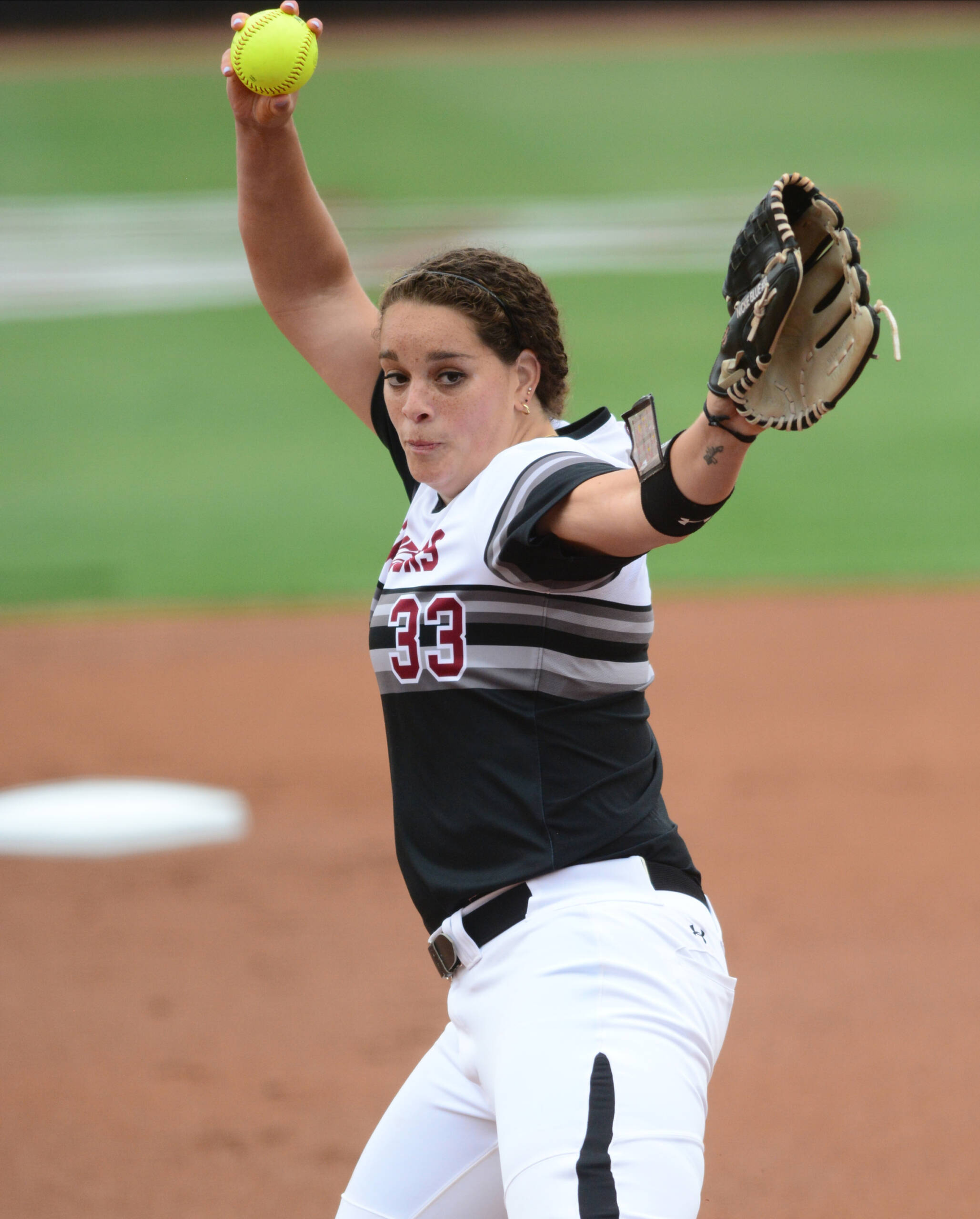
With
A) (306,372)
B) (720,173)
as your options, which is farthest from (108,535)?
(720,173)

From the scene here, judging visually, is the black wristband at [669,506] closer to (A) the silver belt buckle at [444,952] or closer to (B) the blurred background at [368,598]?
(A) the silver belt buckle at [444,952]

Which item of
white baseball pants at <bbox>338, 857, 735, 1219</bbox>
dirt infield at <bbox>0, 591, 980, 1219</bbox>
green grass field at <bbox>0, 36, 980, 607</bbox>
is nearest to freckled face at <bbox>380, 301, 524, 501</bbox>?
white baseball pants at <bbox>338, 857, 735, 1219</bbox>

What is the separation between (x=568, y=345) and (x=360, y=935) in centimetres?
711

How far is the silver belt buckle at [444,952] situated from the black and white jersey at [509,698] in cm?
4

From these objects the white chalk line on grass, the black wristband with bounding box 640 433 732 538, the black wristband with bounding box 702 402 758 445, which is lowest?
the black wristband with bounding box 640 433 732 538

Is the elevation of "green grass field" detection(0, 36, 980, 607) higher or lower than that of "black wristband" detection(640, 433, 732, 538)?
higher

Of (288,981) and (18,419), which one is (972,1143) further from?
(18,419)

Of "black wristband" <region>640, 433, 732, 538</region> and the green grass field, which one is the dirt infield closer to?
the green grass field

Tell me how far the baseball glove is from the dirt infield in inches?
83.9

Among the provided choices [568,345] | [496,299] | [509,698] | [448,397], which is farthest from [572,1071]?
[568,345]

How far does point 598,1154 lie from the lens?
1.68 metres

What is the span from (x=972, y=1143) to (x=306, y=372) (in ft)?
33.1

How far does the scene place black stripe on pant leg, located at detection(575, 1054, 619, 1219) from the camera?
1.66m

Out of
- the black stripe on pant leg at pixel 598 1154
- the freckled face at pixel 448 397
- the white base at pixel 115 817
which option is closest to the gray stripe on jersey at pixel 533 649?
the freckled face at pixel 448 397
